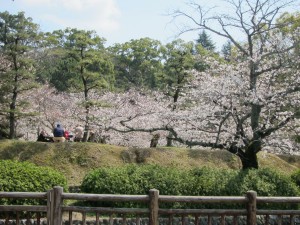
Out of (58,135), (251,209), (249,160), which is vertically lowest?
(251,209)

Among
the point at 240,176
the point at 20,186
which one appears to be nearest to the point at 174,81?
the point at 240,176

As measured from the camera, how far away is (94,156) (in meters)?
14.8

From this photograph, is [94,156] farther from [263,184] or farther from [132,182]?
[263,184]

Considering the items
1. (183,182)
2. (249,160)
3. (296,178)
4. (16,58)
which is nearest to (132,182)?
(183,182)

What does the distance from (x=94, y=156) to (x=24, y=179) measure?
4.99 m

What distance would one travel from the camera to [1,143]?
14648 mm

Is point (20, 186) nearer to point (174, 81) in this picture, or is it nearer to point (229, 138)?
point (229, 138)

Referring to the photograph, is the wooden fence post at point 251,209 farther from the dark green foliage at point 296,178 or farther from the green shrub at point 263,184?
the dark green foliage at point 296,178

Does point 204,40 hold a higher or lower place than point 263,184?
higher

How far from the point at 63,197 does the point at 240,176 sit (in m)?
6.33

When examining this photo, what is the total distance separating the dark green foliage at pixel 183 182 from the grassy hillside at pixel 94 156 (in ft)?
8.38

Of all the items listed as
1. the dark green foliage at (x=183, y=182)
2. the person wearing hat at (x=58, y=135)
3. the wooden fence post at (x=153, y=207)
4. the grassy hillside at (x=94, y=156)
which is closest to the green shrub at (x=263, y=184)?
the dark green foliage at (x=183, y=182)

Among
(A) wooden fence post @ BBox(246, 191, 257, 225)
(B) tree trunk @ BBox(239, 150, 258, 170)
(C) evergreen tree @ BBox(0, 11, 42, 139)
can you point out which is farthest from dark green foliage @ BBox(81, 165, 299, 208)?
(C) evergreen tree @ BBox(0, 11, 42, 139)

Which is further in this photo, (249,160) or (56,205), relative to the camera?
(249,160)
